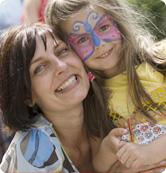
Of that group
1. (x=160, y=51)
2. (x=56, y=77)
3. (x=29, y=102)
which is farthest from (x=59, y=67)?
(x=160, y=51)

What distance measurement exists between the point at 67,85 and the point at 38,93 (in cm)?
9

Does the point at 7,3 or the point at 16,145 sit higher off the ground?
the point at 7,3

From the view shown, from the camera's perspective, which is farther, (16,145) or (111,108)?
(111,108)

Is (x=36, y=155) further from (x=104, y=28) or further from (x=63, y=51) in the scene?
(x=104, y=28)

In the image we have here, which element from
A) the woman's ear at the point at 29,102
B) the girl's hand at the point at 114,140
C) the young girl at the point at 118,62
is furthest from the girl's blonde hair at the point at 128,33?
the woman's ear at the point at 29,102

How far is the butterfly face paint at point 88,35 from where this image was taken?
1.28 metres

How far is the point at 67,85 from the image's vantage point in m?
1.15

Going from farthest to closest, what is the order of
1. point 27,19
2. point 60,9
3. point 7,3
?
point 7,3, point 27,19, point 60,9

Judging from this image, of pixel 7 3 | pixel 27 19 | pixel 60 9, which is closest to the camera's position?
pixel 60 9

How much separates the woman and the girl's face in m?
0.08

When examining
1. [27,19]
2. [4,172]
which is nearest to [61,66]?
[4,172]

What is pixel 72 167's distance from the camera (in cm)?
114

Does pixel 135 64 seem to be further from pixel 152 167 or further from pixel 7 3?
pixel 7 3

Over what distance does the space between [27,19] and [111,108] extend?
2.13ft
